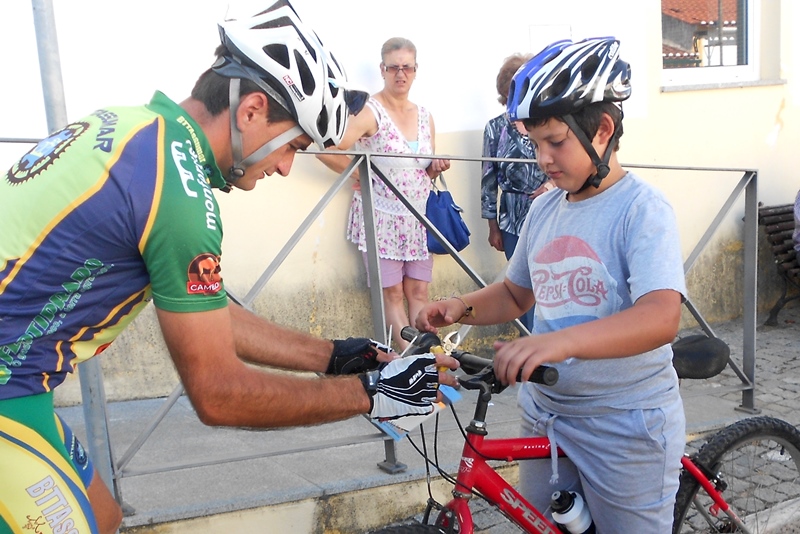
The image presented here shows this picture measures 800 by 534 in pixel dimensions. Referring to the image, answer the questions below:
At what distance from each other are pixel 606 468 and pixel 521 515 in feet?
0.90

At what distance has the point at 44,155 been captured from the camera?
5.63 feet

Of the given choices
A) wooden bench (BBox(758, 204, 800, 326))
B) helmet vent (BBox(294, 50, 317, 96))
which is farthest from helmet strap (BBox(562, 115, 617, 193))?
wooden bench (BBox(758, 204, 800, 326))

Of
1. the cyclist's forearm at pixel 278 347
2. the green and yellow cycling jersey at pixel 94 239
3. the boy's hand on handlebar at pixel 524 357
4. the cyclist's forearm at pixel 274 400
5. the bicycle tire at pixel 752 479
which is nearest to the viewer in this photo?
the green and yellow cycling jersey at pixel 94 239

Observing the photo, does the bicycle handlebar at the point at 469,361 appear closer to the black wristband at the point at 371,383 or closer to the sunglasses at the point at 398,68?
the black wristband at the point at 371,383

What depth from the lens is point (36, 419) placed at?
1.70 meters

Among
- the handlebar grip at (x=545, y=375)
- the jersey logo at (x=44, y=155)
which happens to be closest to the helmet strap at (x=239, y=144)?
the jersey logo at (x=44, y=155)

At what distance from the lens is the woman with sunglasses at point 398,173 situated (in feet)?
16.9

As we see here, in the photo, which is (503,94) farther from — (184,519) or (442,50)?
(184,519)

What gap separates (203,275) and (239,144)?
1.25 ft

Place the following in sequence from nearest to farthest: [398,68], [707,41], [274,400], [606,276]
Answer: [274,400] → [606,276] → [398,68] → [707,41]

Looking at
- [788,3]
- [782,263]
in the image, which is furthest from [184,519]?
[788,3]

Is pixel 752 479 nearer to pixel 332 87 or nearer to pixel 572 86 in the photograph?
pixel 572 86

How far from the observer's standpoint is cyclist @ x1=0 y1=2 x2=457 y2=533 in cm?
163

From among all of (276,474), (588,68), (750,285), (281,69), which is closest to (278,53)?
(281,69)
